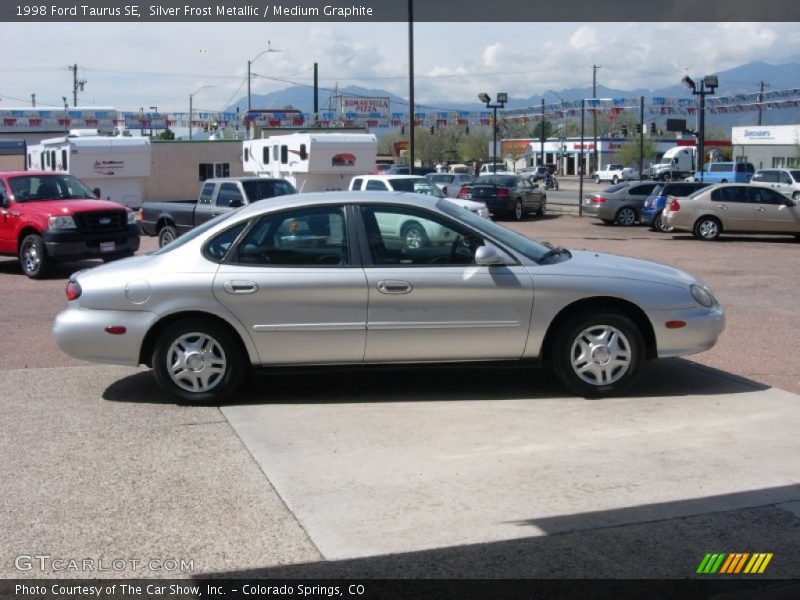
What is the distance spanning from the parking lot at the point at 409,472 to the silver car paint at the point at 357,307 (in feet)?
0.92

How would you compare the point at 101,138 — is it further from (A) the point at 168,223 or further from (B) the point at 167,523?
(B) the point at 167,523

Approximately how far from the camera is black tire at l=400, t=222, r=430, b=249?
7.29m

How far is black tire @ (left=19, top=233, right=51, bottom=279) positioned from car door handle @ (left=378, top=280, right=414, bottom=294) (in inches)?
410

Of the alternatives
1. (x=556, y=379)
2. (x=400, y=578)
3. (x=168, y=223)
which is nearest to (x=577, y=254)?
(x=556, y=379)

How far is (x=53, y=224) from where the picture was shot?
51.8 ft

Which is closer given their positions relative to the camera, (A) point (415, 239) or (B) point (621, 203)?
(A) point (415, 239)

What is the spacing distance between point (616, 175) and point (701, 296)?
238 ft

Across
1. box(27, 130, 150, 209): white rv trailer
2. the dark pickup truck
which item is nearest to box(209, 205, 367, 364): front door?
the dark pickup truck

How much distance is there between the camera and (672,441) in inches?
243

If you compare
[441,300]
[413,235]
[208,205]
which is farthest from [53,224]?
[441,300]

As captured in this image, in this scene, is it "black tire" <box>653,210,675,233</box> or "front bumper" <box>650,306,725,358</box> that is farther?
"black tire" <box>653,210,675,233</box>

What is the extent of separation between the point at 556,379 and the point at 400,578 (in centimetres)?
399

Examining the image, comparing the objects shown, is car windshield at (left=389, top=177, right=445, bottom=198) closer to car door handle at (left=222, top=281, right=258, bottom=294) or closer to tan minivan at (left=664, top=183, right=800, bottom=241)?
tan minivan at (left=664, top=183, right=800, bottom=241)

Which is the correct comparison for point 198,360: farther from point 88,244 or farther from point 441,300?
point 88,244
